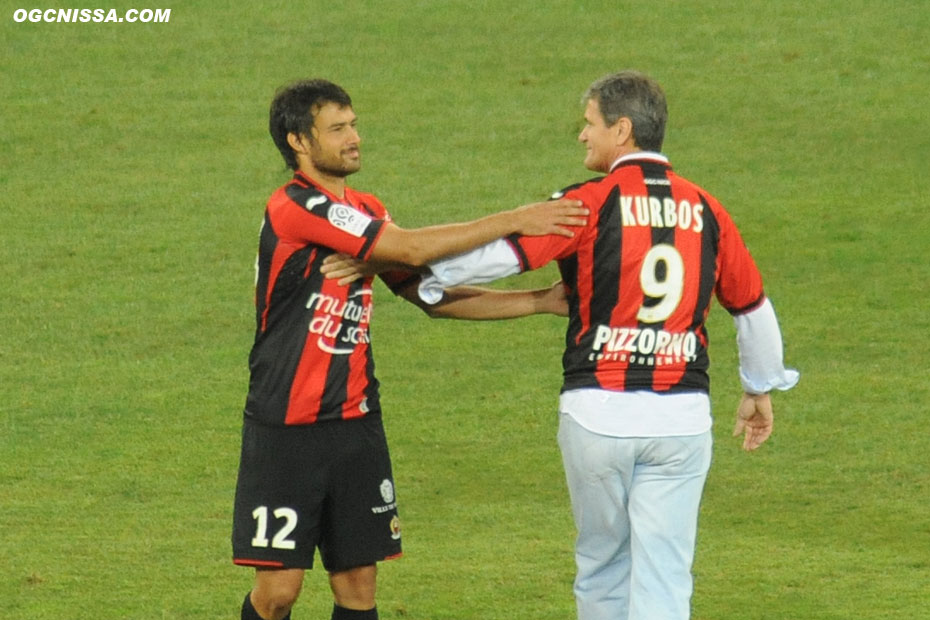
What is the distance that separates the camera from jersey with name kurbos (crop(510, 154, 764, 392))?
14.6ft

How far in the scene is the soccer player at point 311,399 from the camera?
4914mm

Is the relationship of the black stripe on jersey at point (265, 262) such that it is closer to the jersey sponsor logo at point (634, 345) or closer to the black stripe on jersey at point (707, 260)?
the jersey sponsor logo at point (634, 345)

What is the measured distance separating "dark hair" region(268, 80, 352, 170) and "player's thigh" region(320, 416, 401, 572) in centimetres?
87

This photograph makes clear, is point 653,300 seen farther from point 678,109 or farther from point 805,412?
point 678,109

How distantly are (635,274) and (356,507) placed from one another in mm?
1209

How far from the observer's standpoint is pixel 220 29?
17.1m

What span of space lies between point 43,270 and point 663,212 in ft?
27.7

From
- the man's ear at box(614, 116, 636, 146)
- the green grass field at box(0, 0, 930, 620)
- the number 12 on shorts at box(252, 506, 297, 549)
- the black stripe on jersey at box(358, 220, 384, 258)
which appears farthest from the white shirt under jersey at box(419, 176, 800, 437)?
the green grass field at box(0, 0, 930, 620)

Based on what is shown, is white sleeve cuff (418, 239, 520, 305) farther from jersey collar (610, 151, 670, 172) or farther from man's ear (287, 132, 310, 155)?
man's ear (287, 132, 310, 155)

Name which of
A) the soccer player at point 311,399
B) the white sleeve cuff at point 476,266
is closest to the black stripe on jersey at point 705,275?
the white sleeve cuff at point 476,266

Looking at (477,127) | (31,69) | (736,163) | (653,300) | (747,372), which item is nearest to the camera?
(653,300)

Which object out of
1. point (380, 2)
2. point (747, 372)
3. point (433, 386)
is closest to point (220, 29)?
point (380, 2)

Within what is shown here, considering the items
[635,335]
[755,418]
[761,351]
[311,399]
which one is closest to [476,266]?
[635,335]

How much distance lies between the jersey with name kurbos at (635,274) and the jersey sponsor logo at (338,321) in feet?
2.19
